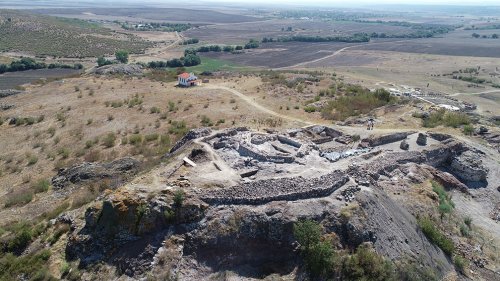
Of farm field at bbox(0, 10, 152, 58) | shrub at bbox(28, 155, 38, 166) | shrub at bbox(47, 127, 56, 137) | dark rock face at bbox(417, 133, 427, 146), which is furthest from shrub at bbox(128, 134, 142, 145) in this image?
farm field at bbox(0, 10, 152, 58)

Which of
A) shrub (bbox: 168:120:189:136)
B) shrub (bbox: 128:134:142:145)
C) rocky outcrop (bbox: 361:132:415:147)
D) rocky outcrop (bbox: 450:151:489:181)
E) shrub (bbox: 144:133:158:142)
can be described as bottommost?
shrub (bbox: 128:134:142:145)

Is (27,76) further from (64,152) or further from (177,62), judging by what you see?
(64,152)

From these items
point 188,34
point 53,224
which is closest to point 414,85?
point 53,224

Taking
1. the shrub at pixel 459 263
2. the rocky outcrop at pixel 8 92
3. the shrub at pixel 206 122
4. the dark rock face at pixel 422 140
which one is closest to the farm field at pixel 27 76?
the rocky outcrop at pixel 8 92

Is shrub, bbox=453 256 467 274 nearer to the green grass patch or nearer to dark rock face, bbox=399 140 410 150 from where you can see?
dark rock face, bbox=399 140 410 150

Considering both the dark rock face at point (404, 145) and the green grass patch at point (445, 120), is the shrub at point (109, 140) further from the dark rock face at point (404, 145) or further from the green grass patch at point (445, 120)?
the green grass patch at point (445, 120)

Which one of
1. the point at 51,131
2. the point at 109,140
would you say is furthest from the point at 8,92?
the point at 109,140

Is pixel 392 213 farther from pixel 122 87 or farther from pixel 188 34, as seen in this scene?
pixel 188 34
